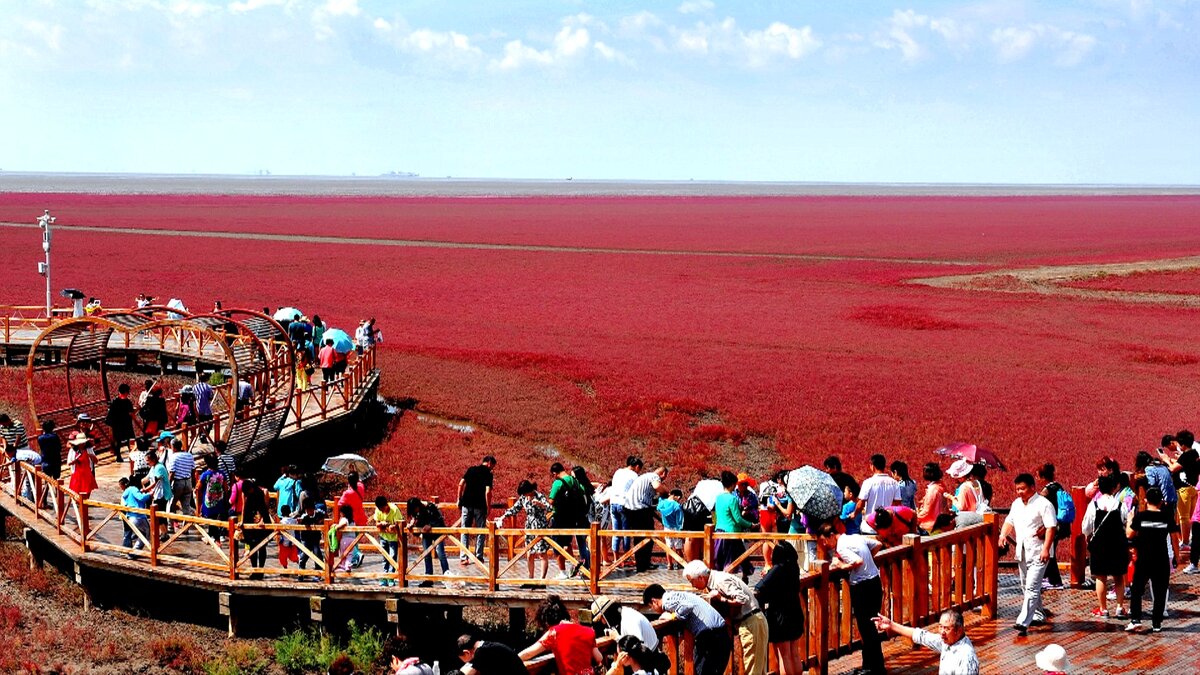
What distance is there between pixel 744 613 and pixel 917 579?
7.88 feet

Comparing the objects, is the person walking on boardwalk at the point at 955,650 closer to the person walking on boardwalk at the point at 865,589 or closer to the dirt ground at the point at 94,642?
the person walking on boardwalk at the point at 865,589

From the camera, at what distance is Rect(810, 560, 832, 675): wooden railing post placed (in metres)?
10.1

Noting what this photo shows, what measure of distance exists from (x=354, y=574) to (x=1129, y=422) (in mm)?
21089

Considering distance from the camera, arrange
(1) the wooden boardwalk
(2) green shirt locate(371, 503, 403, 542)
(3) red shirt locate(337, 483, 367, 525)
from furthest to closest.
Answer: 1. (3) red shirt locate(337, 483, 367, 525)
2. (2) green shirt locate(371, 503, 403, 542)
3. (1) the wooden boardwalk

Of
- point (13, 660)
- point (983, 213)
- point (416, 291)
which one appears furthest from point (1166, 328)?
point (983, 213)

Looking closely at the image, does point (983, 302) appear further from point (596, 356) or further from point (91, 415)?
point (91, 415)

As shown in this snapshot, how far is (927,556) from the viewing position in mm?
10977

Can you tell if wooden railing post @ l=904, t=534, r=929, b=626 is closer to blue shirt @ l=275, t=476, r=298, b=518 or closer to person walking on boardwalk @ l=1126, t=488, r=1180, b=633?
person walking on boardwalk @ l=1126, t=488, r=1180, b=633

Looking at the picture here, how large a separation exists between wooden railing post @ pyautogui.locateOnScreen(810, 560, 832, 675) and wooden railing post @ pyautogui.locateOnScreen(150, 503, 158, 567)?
25.9 ft

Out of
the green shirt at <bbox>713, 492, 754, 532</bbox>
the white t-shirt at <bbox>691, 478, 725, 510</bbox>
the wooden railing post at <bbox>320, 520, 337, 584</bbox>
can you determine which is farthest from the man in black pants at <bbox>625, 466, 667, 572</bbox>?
the wooden railing post at <bbox>320, 520, 337, 584</bbox>

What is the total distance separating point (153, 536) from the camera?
14320 mm

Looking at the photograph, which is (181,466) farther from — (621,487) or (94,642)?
(621,487)

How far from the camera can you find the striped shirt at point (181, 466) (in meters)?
15.3

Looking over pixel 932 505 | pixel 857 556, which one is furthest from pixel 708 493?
pixel 857 556
